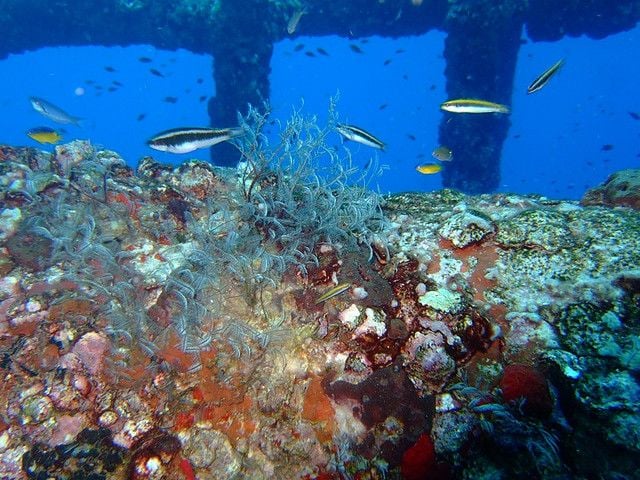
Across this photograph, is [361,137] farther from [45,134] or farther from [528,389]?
[45,134]

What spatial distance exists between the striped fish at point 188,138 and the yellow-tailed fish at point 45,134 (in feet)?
15.9

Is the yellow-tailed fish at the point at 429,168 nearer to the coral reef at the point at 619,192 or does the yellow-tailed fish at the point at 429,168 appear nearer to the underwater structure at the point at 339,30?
the coral reef at the point at 619,192

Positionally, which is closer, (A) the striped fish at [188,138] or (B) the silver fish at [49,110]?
(A) the striped fish at [188,138]

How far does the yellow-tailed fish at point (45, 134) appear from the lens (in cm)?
682

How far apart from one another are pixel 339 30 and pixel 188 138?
2000cm

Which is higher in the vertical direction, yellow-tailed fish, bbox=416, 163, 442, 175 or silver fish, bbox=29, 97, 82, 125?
silver fish, bbox=29, 97, 82, 125

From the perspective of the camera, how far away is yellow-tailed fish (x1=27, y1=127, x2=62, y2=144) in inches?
269

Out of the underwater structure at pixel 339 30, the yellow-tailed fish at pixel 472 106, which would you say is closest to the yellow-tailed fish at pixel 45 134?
the yellow-tailed fish at pixel 472 106

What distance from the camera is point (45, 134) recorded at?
22.5 feet

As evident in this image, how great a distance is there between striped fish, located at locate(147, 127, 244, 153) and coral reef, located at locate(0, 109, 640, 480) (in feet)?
0.82

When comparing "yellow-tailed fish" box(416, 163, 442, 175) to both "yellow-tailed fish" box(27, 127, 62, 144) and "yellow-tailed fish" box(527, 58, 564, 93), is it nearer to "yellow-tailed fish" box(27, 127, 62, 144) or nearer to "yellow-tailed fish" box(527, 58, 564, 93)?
"yellow-tailed fish" box(527, 58, 564, 93)

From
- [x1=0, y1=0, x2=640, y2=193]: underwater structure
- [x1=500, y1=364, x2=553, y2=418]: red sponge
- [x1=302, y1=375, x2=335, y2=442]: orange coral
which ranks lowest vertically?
[x1=302, y1=375, x2=335, y2=442]: orange coral

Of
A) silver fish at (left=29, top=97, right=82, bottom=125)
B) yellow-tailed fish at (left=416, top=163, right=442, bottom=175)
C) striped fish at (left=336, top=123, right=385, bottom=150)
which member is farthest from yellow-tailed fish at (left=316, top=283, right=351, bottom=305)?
silver fish at (left=29, top=97, right=82, bottom=125)

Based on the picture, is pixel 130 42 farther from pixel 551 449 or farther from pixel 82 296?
pixel 551 449
